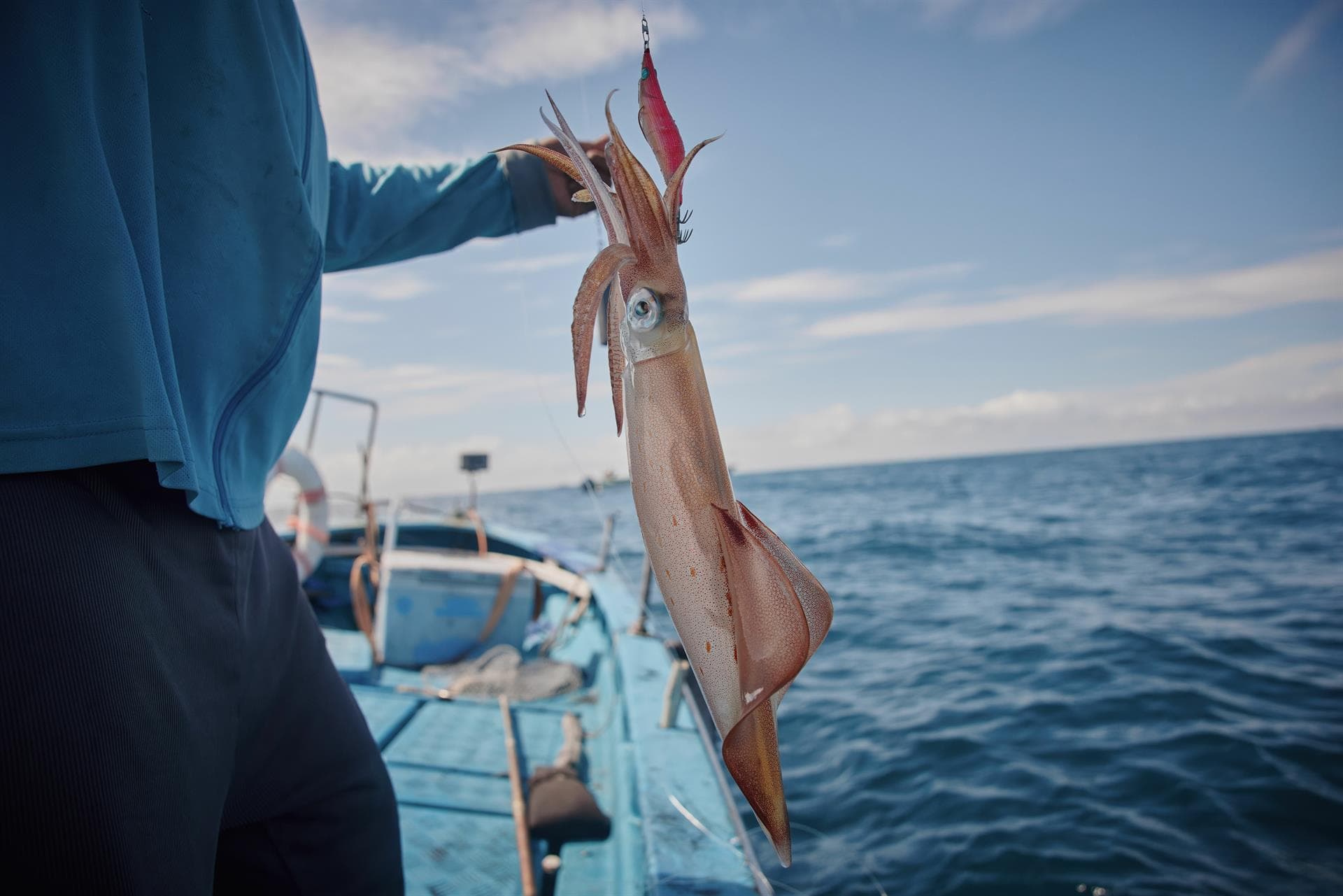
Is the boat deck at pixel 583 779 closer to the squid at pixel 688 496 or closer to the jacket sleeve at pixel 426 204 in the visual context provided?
the squid at pixel 688 496

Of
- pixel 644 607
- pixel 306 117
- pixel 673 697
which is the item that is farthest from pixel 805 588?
pixel 644 607

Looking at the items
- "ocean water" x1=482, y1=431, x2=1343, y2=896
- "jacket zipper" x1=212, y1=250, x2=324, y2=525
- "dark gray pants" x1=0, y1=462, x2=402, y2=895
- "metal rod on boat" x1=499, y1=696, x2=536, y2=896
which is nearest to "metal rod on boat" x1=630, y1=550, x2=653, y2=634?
"metal rod on boat" x1=499, y1=696, x2=536, y2=896

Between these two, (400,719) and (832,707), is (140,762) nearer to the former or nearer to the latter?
(400,719)

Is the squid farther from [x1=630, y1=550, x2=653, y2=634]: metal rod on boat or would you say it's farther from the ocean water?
[x1=630, y1=550, x2=653, y2=634]: metal rod on boat

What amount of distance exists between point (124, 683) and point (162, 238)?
0.69 metres

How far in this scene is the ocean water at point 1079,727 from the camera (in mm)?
3938

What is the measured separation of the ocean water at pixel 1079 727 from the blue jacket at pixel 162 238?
260 centimetres

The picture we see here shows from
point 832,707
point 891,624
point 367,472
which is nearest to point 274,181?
point 832,707

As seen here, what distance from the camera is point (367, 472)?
321 inches

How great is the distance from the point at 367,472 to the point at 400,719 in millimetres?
4502

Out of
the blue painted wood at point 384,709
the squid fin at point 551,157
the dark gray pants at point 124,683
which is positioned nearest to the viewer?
the dark gray pants at point 124,683

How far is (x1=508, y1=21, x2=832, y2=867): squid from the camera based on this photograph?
3.40 feet

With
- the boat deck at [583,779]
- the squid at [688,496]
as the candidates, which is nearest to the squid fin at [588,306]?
the squid at [688,496]

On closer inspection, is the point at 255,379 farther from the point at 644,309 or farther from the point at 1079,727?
the point at 1079,727
